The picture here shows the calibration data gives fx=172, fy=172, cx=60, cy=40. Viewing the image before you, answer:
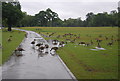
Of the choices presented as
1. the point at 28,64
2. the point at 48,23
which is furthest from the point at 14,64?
the point at 48,23

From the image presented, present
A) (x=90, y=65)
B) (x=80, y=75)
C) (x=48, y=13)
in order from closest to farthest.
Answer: (x=80, y=75) → (x=90, y=65) → (x=48, y=13)

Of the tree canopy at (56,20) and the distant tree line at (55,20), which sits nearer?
the distant tree line at (55,20)

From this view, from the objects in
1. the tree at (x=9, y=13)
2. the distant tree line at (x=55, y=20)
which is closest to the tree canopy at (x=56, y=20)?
the distant tree line at (x=55, y=20)

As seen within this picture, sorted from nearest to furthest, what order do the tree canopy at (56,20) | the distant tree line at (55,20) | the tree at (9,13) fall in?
the tree at (9,13), the distant tree line at (55,20), the tree canopy at (56,20)

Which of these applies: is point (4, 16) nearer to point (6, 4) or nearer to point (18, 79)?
point (6, 4)

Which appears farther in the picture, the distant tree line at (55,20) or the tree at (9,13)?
the distant tree line at (55,20)

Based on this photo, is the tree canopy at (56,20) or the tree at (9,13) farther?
the tree canopy at (56,20)

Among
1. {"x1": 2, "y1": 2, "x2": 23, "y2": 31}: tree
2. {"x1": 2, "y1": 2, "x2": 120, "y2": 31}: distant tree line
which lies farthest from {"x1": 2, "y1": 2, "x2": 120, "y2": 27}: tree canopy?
{"x1": 2, "y1": 2, "x2": 23, "y2": 31}: tree

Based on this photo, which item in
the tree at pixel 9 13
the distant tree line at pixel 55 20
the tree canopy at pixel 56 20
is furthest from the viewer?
A: the tree canopy at pixel 56 20

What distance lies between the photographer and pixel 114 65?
41.1 ft

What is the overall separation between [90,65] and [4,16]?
5604 centimetres

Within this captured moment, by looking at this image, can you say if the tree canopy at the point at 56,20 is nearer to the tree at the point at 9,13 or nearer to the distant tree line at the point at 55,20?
the distant tree line at the point at 55,20

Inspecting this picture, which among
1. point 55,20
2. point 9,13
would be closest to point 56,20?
point 55,20

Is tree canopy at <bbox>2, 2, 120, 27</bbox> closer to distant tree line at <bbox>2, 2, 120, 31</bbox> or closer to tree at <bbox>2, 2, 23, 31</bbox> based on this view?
distant tree line at <bbox>2, 2, 120, 31</bbox>
